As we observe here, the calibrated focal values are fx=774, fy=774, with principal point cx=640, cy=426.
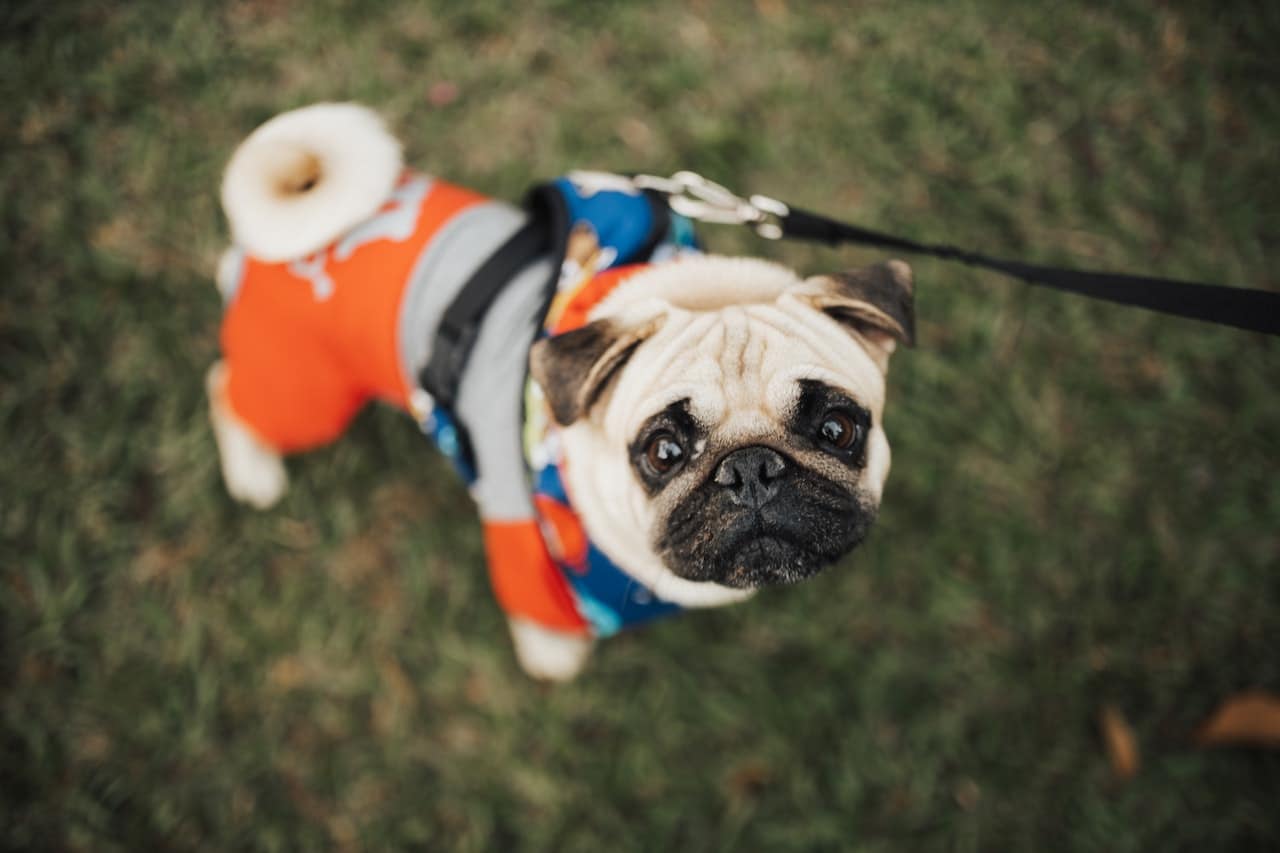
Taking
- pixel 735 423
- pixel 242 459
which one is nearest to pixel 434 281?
pixel 735 423

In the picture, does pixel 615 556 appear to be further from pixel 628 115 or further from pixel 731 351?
pixel 628 115

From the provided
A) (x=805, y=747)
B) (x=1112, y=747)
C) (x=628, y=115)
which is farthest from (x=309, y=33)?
(x=1112, y=747)

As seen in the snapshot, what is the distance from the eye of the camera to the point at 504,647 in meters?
3.46

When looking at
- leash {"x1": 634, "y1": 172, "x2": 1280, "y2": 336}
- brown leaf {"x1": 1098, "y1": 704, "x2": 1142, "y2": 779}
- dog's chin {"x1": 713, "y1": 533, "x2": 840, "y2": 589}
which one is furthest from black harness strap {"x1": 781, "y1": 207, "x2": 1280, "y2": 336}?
brown leaf {"x1": 1098, "y1": 704, "x2": 1142, "y2": 779}

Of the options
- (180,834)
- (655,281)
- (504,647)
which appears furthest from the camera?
(504,647)

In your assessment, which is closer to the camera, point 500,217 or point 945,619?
point 500,217

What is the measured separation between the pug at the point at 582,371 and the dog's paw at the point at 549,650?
Result: 154 mm

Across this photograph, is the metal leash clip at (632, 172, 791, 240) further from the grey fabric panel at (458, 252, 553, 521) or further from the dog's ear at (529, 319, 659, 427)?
the dog's ear at (529, 319, 659, 427)

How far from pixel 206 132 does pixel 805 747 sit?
13.5 feet

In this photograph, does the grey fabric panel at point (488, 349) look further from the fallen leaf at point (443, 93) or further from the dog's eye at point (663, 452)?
the fallen leaf at point (443, 93)

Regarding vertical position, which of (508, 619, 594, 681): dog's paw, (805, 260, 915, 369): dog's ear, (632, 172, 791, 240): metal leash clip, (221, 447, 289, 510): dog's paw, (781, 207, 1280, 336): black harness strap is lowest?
(508, 619, 594, 681): dog's paw

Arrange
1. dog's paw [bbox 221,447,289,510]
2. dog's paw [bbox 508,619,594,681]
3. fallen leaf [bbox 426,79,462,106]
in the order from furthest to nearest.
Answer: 1. fallen leaf [bbox 426,79,462,106]
2. dog's paw [bbox 221,447,289,510]
3. dog's paw [bbox 508,619,594,681]

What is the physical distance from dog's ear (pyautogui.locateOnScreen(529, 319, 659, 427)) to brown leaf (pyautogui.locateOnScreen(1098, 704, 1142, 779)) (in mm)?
2897

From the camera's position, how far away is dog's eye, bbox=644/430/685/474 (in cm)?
204
